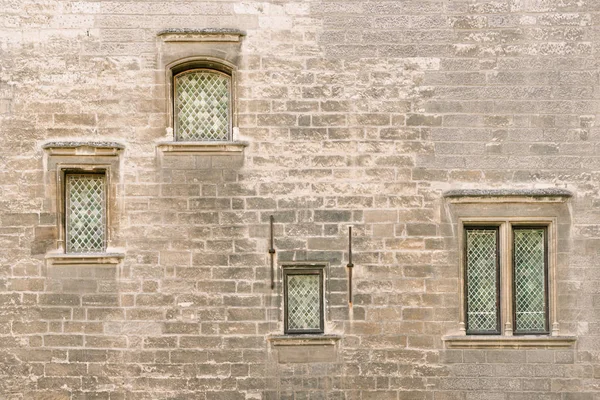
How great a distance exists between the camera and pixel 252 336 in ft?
28.3

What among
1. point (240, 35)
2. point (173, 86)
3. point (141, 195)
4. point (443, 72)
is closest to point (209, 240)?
point (141, 195)

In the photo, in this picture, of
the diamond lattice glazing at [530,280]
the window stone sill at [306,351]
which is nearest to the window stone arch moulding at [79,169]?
the window stone sill at [306,351]

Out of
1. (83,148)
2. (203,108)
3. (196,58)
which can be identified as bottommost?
(83,148)

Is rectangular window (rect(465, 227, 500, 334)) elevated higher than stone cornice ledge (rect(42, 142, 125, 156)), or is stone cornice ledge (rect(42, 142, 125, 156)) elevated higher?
stone cornice ledge (rect(42, 142, 125, 156))

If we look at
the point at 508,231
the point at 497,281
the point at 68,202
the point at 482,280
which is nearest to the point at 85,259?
the point at 68,202

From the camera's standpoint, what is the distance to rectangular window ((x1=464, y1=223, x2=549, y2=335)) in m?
8.77

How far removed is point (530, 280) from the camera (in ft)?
28.9

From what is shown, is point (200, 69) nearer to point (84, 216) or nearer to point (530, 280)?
Answer: point (84, 216)

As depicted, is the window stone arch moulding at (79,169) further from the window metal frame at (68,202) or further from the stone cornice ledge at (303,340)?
the stone cornice ledge at (303,340)

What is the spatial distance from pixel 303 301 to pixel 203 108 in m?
2.77

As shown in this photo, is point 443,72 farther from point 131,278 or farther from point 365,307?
point 131,278

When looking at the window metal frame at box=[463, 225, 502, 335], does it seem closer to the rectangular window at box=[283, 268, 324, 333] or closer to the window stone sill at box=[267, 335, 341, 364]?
the window stone sill at box=[267, 335, 341, 364]

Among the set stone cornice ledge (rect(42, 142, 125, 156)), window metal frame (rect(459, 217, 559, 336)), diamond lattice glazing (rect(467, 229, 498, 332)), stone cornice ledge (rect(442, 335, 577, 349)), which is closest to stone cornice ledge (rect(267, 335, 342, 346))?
stone cornice ledge (rect(442, 335, 577, 349))

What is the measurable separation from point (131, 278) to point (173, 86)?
8.17ft
